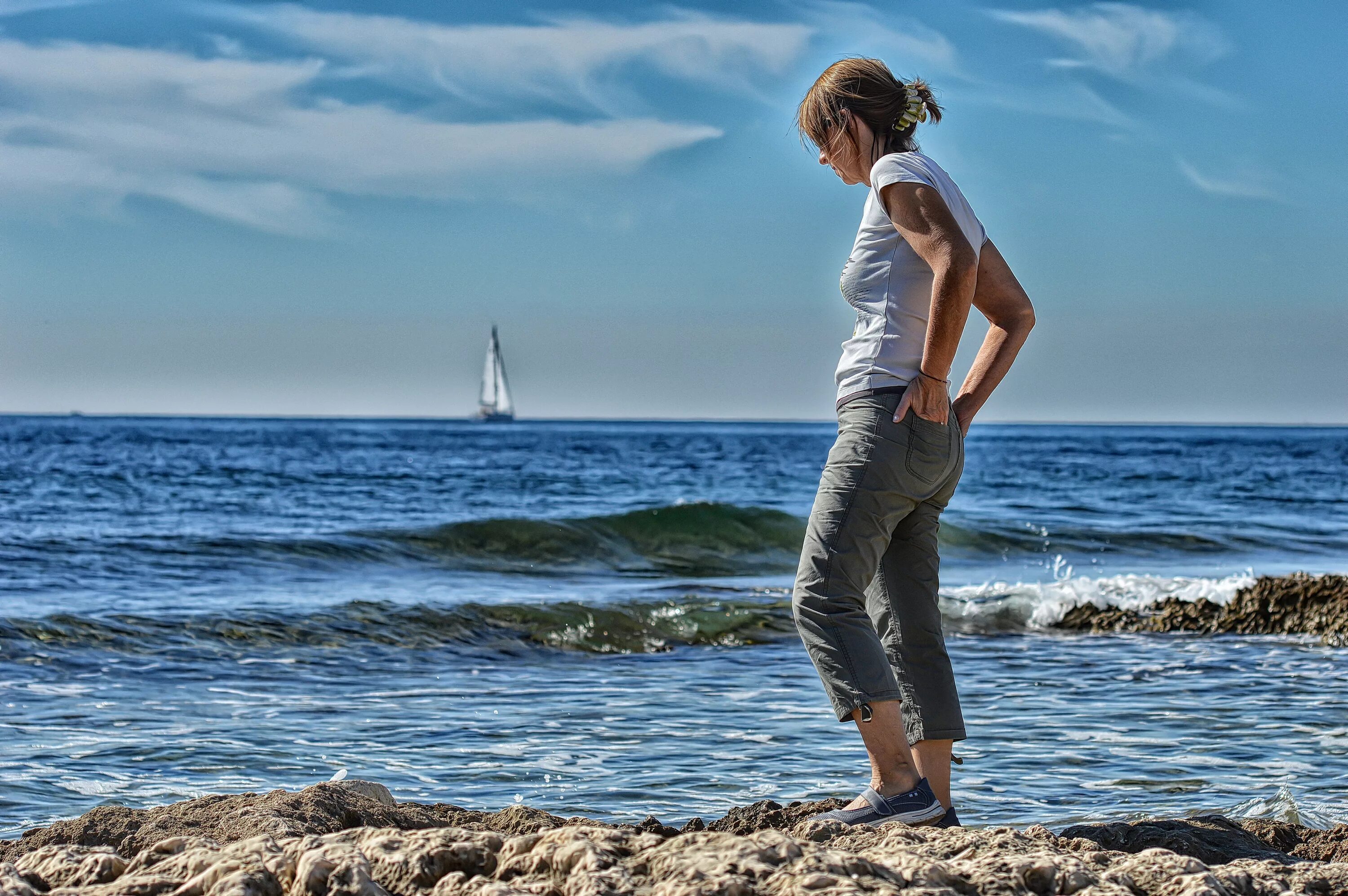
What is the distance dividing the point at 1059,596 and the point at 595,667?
175 inches

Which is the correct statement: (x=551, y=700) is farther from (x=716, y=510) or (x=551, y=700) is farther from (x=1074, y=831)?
(x=716, y=510)

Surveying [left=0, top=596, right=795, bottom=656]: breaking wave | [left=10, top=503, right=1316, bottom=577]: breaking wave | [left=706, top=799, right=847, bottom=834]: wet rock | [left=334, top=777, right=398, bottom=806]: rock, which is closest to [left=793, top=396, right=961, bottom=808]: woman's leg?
[left=706, top=799, right=847, bottom=834]: wet rock

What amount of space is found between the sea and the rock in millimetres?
563

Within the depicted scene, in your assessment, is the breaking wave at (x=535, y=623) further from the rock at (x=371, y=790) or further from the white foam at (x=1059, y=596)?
the rock at (x=371, y=790)

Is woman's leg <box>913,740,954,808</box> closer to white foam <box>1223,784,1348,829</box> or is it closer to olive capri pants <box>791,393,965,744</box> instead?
olive capri pants <box>791,393,965,744</box>

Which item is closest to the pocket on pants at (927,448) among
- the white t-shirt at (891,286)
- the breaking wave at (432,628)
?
the white t-shirt at (891,286)

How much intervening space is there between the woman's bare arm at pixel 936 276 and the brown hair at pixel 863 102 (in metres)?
0.24

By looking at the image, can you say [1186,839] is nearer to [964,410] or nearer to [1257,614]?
[964,410]

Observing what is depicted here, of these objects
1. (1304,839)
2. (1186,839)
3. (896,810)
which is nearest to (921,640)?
(896,810)

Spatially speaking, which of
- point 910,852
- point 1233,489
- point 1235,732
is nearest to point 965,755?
point 1235,732

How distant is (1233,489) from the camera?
2536cm

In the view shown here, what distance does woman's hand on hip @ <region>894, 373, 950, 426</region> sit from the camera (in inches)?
107

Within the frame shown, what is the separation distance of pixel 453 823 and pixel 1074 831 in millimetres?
1530

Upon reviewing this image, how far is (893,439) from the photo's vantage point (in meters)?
2.73
